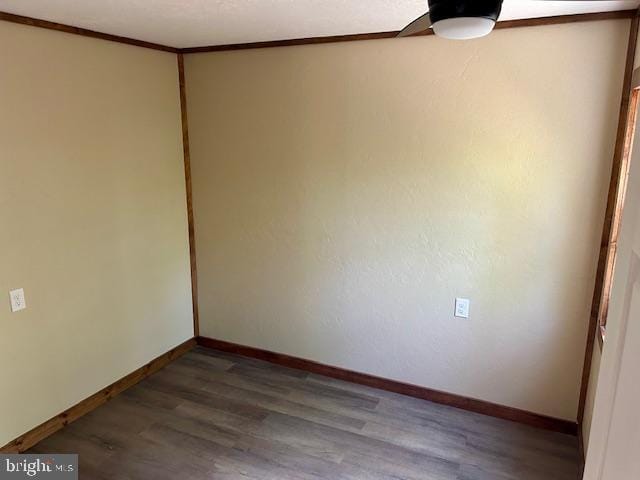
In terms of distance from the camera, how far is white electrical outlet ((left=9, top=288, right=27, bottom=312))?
2.40 metres

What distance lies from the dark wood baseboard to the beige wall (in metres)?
0.60

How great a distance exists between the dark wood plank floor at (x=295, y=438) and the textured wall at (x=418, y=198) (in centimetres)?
25

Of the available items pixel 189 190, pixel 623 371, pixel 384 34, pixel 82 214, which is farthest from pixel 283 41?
pixel 623 371

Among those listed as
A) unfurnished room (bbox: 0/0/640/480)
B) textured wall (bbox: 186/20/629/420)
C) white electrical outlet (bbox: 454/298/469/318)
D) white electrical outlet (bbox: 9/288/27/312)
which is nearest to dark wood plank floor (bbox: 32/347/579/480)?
unfurnished room (bbox: 0/0/640/480)

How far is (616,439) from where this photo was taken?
70 cm

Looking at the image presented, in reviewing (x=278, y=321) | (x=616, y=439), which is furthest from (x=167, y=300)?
(x=616, y=439)

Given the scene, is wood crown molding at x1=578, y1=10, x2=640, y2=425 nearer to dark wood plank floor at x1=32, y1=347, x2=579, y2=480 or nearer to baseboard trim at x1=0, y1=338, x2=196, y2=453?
dark wood plank floor at x1=32, y1=347, x2=579, y2=480

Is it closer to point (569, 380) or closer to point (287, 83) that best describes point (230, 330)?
point (287, 83)

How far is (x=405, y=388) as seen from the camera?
310cm

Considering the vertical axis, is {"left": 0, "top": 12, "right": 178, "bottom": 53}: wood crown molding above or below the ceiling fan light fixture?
above

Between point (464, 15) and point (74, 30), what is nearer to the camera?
point (464, 15)

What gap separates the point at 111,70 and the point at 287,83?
1.09 metres

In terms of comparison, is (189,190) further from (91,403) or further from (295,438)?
(295,438)

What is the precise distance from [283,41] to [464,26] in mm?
1860
